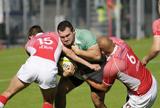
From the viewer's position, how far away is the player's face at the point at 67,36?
381 inches

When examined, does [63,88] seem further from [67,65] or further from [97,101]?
[97,101]

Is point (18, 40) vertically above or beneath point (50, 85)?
beneath

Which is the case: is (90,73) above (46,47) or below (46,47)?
below

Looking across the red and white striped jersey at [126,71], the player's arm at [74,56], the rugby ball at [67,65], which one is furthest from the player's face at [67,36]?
the red and white striped jersey at [126,71]

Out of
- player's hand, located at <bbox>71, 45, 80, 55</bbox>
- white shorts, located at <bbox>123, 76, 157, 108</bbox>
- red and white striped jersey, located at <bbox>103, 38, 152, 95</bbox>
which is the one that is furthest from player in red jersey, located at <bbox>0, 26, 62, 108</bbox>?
white shorts, located at <bbox>123, 76, 157, 108</bbox>

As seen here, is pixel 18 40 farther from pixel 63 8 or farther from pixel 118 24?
pixel 118 24

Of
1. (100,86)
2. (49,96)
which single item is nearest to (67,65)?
(49,96)

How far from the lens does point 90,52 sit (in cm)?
998

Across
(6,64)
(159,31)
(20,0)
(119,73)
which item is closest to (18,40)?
(20,0)

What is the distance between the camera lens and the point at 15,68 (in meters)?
20.6

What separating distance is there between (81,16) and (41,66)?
26.3 metres

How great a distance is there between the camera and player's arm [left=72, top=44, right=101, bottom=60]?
389 inches

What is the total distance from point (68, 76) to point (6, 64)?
11.8 metres

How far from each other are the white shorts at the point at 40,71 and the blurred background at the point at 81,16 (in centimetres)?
2117
